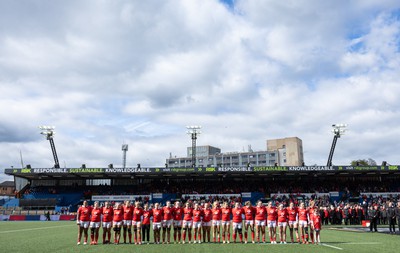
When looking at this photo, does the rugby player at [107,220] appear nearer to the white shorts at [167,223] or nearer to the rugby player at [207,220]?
the white shorts at [167,223]

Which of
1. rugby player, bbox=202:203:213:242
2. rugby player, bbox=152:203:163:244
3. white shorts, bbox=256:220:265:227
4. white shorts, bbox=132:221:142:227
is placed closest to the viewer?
rugby player, bbox=152:203:163:244

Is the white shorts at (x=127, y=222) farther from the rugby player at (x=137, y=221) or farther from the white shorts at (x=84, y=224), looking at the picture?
the white shorts at (x=84, y=224)

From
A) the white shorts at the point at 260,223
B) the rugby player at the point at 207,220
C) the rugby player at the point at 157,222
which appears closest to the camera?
the rugby player at the point at 157,222

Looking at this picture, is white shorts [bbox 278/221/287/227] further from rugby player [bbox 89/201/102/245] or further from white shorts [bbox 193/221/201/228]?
rugby player [bbox 89/201/102/245]

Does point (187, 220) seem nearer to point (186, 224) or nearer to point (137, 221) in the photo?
point (186, 224)

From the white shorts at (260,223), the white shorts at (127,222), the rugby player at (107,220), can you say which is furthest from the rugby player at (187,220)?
the rugby player at (107,220)

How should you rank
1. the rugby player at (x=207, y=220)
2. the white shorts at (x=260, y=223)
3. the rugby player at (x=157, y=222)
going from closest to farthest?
the rugby player at (x=157, y=222) → the white shorts at (x=260, y=223) → the rugby player at (x=207, y=220)

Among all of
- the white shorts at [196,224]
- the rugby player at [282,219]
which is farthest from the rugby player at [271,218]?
the white shorts at [196,224]

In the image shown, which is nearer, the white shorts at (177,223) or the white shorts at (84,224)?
the white shorts at (84,224)

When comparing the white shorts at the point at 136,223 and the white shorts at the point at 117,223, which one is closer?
the white shorts at the point at 136,223

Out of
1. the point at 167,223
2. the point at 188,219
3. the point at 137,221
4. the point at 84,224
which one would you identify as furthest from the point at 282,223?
the point at 84,224

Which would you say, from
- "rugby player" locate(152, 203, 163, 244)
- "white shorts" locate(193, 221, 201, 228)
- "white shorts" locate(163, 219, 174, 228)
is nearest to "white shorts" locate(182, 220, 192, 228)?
"white shorts" locate(193, 221, 201, 228)

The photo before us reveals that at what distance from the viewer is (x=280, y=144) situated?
136m

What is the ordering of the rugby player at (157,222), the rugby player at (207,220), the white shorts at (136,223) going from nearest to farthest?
the rugby player at (157,222) < the white shorts at (136,223) < the rugby player at (207,220)
